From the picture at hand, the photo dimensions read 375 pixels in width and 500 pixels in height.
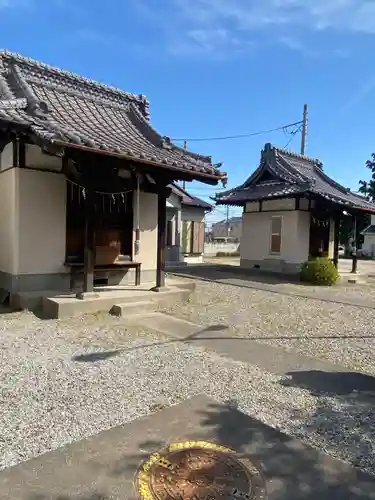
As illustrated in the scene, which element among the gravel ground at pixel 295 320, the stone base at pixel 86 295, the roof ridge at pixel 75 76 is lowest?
the gravel ground at pixel 295 320

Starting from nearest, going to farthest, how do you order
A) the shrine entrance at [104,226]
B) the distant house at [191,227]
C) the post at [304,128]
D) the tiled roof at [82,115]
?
the tiled roof at [82,115], the shrine entrance at [104,226], the distant house at [191,227], the post at [304,128]

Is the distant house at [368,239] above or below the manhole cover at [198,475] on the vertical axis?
above

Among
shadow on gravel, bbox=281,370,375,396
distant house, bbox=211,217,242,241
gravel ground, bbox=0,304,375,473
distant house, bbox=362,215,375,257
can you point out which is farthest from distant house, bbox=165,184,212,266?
distant house, bbox=211,217,242,241

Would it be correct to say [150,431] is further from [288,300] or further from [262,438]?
[288,300]

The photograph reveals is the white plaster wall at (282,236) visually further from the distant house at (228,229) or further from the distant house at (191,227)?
the distant house at (228,229)

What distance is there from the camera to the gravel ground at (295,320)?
5441 millimetres

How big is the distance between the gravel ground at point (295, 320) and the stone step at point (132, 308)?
53 cm

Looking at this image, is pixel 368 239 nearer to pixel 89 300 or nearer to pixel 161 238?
pixel 161 238

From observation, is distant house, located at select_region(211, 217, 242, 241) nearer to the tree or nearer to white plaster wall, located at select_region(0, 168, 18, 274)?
the tree

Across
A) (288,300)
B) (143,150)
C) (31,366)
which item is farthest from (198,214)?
(31,366)

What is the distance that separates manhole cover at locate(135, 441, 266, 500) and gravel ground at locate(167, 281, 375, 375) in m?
2.67

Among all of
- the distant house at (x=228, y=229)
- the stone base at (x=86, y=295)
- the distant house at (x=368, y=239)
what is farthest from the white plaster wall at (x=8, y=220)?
the distant house at (x=228, y=229)

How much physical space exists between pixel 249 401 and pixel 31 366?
94.8 inches

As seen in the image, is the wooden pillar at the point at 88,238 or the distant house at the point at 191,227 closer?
the wooden pillar at the point at 88,238
